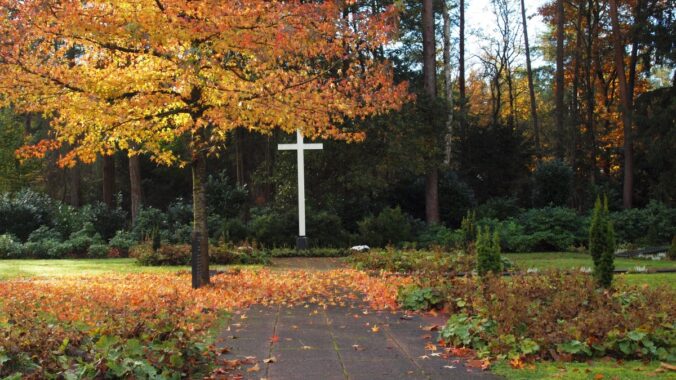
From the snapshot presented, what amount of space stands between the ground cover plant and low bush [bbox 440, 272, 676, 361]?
7.36ft

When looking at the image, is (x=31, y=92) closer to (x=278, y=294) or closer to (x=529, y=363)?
(x=278, y=294)

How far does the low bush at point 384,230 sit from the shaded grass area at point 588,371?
14.4 metres

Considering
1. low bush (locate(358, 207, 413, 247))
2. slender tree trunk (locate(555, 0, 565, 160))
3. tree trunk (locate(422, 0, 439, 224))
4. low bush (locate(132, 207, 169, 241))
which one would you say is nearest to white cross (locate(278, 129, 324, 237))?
low bush (locate(358, 207, 413, 247))

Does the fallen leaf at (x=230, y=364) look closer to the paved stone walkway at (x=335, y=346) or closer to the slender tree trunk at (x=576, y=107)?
the paved stone walkway at (x=335, y=346)

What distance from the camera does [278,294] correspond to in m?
10.3

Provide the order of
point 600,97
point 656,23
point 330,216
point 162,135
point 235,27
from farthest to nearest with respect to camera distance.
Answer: point 600,97 → point 656,23 → point 330,216 → point 162,135 → point 235,27

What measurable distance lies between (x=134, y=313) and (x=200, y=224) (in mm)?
4475

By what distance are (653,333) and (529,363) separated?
48.2 inches

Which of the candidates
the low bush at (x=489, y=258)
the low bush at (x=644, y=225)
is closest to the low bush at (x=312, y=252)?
the low bush at (x=644, y=225)

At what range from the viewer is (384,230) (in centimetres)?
2028

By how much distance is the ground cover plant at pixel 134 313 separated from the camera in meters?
4.64

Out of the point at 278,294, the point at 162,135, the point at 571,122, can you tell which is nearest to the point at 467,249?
the point at 278,294

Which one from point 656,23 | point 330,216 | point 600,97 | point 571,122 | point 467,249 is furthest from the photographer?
point 600,97

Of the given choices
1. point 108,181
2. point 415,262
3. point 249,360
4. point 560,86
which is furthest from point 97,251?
point 560,86
